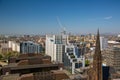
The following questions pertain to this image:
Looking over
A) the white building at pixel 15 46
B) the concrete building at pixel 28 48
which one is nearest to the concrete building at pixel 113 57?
the concrete building at pixel 28 48

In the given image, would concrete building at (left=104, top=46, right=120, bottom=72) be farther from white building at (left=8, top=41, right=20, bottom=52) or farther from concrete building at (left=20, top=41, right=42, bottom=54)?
white building at (left=8, top=41, right=20, bottom=52)

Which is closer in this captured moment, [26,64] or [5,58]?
[26,64]

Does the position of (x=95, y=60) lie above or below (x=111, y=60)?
above

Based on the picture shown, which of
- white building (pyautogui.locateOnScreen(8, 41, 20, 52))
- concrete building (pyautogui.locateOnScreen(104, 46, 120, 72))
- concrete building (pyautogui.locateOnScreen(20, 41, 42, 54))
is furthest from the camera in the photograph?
white building (pyautogui.locateOnScreen(8, 41, 20, 52))

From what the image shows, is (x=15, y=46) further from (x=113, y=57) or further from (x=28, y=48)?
(x=113, y=57)

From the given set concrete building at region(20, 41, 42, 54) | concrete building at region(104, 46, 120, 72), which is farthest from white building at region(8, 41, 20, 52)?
concrete building at region(104, 46, 120, 72)

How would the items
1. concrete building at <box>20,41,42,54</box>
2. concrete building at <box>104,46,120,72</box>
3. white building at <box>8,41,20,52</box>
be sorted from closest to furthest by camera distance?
concrete building at <box>104,46,120,72</box> < concrete building at <box>20,41,42,54</box> < white building at <box>8,41,20,52</box>

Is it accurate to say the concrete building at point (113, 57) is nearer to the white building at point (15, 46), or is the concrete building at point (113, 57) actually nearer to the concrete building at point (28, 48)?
the concrete building at point (28, 48)

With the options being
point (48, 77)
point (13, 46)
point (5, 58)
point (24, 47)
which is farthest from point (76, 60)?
point (13, 46)

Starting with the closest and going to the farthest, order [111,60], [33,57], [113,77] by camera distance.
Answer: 1. [113,77]
2. [33,57]
3. [111,60]

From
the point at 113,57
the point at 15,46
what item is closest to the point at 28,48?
the point at 15,46

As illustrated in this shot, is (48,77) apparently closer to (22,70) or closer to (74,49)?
(22,70)
